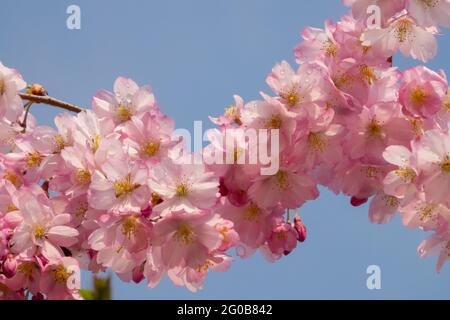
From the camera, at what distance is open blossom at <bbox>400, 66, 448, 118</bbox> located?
7.79 feet

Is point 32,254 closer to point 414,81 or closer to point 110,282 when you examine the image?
point 414,81

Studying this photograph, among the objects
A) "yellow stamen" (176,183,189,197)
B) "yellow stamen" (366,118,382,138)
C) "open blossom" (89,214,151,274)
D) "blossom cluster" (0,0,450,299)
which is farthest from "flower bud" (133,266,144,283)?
"yellow stamen" (366,118,382,138)

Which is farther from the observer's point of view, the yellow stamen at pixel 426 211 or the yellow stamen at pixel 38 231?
the yellow stamen at pixel 38 231

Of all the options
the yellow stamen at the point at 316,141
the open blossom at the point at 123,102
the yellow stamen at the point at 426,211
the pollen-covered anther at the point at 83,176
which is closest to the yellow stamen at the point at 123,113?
the open blossom at the point at 123,102

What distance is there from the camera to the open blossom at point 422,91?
7.79 ft

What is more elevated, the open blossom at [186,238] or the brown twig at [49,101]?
the brown twig at [49,101]

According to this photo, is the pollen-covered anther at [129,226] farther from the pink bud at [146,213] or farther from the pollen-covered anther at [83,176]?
the pollen-covered anther at [83,176]

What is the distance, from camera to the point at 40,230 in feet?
7.98

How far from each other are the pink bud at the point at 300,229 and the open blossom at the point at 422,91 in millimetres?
591

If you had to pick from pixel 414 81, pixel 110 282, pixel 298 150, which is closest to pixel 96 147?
pixel 298 150

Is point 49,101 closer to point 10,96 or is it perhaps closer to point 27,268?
point 10,96

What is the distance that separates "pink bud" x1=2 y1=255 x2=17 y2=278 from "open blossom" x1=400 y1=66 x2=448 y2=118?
138 centimetres

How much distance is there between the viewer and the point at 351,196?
2.48 meters

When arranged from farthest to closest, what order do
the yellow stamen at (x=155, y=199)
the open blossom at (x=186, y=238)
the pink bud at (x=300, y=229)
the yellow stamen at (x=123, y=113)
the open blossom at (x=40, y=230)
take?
1. the pink bud at (x=300, y=229)
2. the yellow stamen at (x=123, y=113)
3. the open blossom at (x=40, y=230)
4. the yellow stamen at (x=155, y=199)
5. the open blossom at (x=186, y=238)
